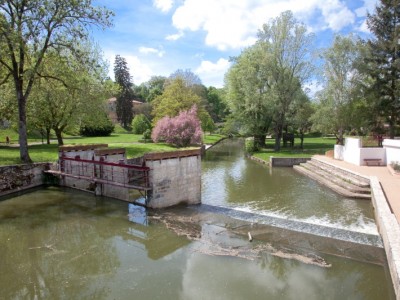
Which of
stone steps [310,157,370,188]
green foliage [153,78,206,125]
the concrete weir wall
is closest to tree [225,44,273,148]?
green foliage [153,78,206,125]

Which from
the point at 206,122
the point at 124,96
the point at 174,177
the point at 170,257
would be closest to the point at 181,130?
the point at 206,122

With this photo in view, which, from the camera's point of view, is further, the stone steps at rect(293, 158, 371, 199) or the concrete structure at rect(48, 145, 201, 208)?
the stone steps at rect(293, 158, 371, 199)

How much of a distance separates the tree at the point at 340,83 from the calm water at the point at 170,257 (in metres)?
16.5

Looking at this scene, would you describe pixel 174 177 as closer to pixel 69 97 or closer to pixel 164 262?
pixel 164 262

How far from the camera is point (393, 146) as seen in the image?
62.0 feet

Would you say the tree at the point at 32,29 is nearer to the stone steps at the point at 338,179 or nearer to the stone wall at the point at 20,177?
the stone wall at the point at 20,177

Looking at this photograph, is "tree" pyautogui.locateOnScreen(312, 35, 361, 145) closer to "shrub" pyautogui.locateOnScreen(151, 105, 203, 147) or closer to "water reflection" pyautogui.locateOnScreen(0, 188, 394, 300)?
"shrub" pyautogui.locateOnScreen(151, 105, 203, 147)

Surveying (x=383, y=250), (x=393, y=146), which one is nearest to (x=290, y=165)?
(x=393, y=146)

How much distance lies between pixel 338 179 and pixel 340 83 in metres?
13.4

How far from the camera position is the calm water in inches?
261

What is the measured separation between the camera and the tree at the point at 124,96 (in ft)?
194

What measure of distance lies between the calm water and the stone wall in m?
2.28

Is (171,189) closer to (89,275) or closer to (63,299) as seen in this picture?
(89,275)

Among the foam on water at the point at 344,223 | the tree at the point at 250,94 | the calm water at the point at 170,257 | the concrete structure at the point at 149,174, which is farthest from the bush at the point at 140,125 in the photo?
the foam on water at the point at 344,223
